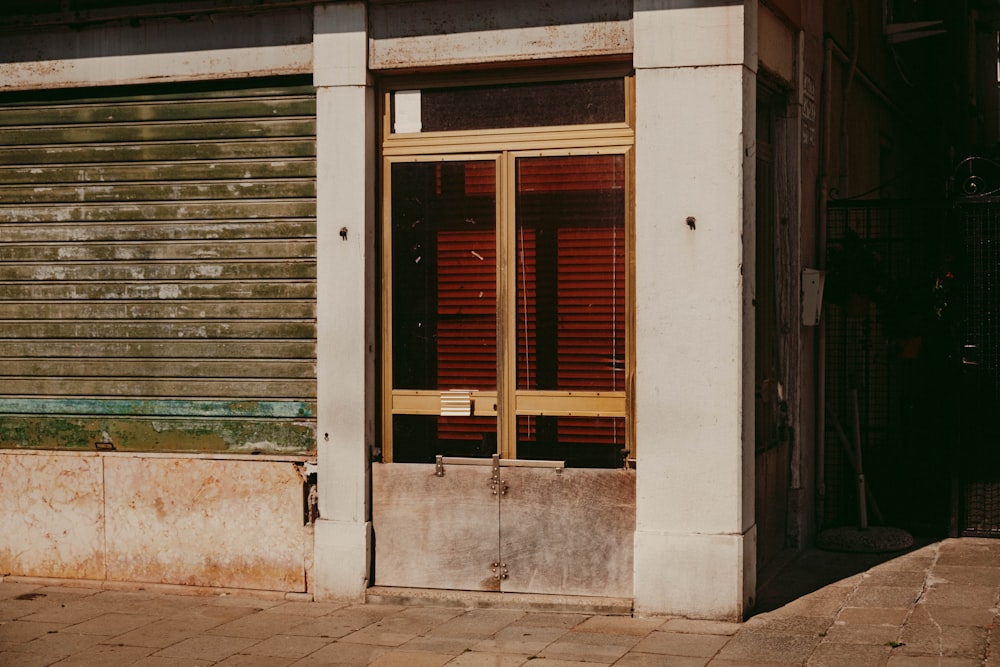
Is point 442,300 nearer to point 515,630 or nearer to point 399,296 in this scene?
point 399,296

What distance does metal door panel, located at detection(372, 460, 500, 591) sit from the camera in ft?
26.6

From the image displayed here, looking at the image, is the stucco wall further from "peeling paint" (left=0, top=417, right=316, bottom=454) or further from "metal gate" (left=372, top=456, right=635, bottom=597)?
"metal gate" (left=372, top=456, right=635, bottom=597)

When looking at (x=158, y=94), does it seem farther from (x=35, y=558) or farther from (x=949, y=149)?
(x=949, y=149)

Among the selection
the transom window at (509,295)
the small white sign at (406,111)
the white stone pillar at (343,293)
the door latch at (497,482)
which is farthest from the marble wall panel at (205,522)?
the small white sign at (406,111)

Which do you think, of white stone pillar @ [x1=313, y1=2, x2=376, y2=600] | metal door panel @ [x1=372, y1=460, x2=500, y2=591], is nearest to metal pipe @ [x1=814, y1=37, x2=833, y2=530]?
metal door panel @ [x1=372, y1=460, x2=500, y2=591]

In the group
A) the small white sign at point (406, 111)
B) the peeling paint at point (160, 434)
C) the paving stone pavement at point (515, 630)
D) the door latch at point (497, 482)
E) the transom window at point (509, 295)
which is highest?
the small white sign at point (406, 111)

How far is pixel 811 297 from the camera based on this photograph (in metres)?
9.34

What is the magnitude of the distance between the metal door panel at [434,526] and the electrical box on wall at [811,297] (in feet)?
9.02

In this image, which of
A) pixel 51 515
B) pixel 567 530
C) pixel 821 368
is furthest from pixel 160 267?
pixel 821 368

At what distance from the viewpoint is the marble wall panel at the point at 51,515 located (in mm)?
8781

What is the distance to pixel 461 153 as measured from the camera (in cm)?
823

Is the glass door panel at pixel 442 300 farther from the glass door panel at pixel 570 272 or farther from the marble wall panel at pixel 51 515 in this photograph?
the marble wall panel at pixel 51 515

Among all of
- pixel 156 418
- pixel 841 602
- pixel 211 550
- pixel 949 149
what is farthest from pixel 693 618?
pixel 949 149

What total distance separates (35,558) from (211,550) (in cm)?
135
